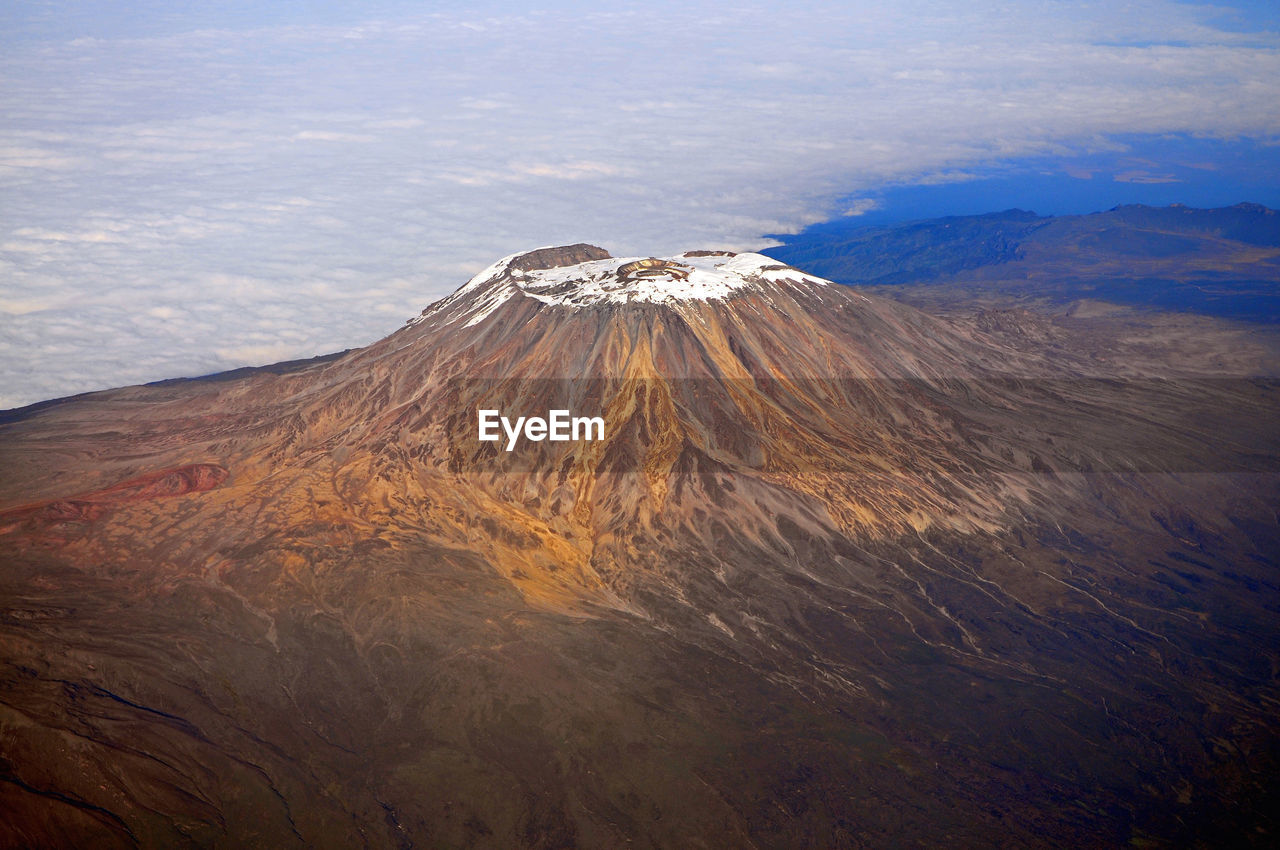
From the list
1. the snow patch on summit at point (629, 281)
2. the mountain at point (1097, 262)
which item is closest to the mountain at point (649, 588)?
the snow patch on summit at point (629, 281)

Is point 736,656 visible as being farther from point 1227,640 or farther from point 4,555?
point 4,555

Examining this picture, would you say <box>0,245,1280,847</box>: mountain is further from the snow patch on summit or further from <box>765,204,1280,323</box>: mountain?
<box>765,204,1280,323</box>: mountain

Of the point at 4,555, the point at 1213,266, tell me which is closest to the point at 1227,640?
the point at 4,555

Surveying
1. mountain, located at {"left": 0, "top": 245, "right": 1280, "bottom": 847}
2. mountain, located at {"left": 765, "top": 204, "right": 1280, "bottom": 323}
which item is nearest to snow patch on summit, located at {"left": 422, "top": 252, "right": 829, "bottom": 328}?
mountain, located at {"left": 0, "top": 245, "right": 1280, "bottom": 847}

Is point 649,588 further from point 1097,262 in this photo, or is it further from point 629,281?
point 1097,262

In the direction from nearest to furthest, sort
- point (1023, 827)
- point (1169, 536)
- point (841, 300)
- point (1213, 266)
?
1. point (1023, 827)
2. point (1169, 536)
3. point (841, 300)
4. point (1213, 266)

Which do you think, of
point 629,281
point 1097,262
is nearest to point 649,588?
point 629,281
